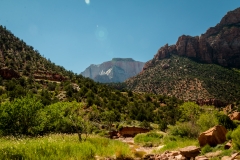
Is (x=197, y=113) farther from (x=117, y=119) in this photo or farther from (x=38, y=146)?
(x=38, y=146)

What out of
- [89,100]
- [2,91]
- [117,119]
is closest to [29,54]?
[2,91]

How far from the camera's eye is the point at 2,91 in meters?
47.6

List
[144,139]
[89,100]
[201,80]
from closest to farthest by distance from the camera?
[144,139] → [89,100] → [201,80]

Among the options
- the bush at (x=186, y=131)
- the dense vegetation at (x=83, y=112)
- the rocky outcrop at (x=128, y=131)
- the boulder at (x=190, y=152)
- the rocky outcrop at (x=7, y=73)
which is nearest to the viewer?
the boulder at (x=190, y=152)

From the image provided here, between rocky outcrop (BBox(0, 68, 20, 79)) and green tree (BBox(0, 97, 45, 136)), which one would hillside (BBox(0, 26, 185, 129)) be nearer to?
rocky outcrop (BBox(0, 68, 20, 79))

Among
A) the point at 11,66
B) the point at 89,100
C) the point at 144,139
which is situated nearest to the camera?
the point at 144,139

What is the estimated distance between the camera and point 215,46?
485 feet

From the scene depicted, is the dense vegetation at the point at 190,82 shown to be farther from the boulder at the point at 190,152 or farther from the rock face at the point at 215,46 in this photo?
the boulder at the point at 190,152

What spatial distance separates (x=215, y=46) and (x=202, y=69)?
52.0 meters

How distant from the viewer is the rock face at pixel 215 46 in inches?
5369

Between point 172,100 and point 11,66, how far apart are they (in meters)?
52.6

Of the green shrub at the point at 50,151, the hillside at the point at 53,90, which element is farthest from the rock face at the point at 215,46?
the green shrub at the point at 50,151

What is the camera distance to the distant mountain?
8931cm

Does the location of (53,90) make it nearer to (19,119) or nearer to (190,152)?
(19,119)
